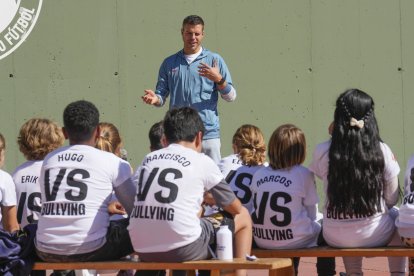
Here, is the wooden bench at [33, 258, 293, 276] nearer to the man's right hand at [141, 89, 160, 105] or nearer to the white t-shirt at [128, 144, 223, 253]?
the white t-shirt at [128, 144, 223, 253]

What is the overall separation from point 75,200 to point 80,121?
0.52 metres

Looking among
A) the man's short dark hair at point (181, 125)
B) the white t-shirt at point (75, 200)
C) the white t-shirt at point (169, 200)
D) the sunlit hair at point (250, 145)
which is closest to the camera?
the white t-shirt at point (169, 200)

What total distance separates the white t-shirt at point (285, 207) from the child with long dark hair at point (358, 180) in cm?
19

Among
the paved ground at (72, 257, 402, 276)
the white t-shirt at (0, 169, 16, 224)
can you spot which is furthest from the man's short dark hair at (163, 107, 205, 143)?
the paved ground at (72, 257, 402, 276)

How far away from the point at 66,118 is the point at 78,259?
2.91 ft

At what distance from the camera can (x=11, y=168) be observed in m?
10.3

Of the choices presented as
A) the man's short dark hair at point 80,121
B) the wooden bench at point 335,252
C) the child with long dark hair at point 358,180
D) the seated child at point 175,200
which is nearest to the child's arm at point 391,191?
the child with long dark hair at point 358,180

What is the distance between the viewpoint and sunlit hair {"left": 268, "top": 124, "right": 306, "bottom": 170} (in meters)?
7.00

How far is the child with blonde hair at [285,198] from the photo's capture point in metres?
6.95

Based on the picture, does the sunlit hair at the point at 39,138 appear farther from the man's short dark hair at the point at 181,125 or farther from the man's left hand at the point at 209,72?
the man's left hand at the point at 209,72

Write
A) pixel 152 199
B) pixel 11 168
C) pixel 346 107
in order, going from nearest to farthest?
pixel 152 199
pixel 346 107
pixel 11 168

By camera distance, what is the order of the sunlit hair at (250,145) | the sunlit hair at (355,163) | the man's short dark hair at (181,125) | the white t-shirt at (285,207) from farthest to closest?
1. the sunlit hair at (250,145)
2. the white t-shirt at (285,207)
3. the sunlit hair at (355,163)
4. the man's short dark hair at (181,125)

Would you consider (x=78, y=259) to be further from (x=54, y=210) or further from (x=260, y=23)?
(x=260, y=23)

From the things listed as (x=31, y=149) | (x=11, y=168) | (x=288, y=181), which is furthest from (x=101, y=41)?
(x=288, y=181)
